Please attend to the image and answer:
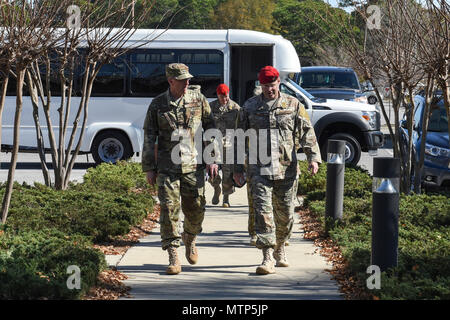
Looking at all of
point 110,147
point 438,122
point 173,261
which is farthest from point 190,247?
point 110,147

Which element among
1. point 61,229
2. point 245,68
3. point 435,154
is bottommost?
point 61,229

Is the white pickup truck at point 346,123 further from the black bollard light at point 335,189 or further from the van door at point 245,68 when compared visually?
the black bollard light at point 335,189

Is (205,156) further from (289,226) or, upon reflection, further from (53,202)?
(53,202)

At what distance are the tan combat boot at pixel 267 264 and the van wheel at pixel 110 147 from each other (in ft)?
34.5

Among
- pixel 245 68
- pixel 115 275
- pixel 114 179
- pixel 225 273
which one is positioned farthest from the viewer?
pixel 245 68

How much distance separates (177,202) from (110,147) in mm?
10348

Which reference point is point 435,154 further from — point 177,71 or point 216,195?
point 177,71

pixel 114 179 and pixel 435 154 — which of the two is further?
pixel 435 154

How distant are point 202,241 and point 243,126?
6.39 feet

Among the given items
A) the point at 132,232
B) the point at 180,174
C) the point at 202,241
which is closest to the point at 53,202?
the point at 132,232

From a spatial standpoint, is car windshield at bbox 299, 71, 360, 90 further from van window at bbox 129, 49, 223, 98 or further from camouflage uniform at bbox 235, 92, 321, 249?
camouflage uniform at bbox 235, 92, 321, 249

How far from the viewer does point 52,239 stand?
7.36m

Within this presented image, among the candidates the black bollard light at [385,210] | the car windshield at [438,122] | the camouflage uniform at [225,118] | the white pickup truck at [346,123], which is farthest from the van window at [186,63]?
the black bollard light at [385,210]

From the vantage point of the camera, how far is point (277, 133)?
7.22 meters
